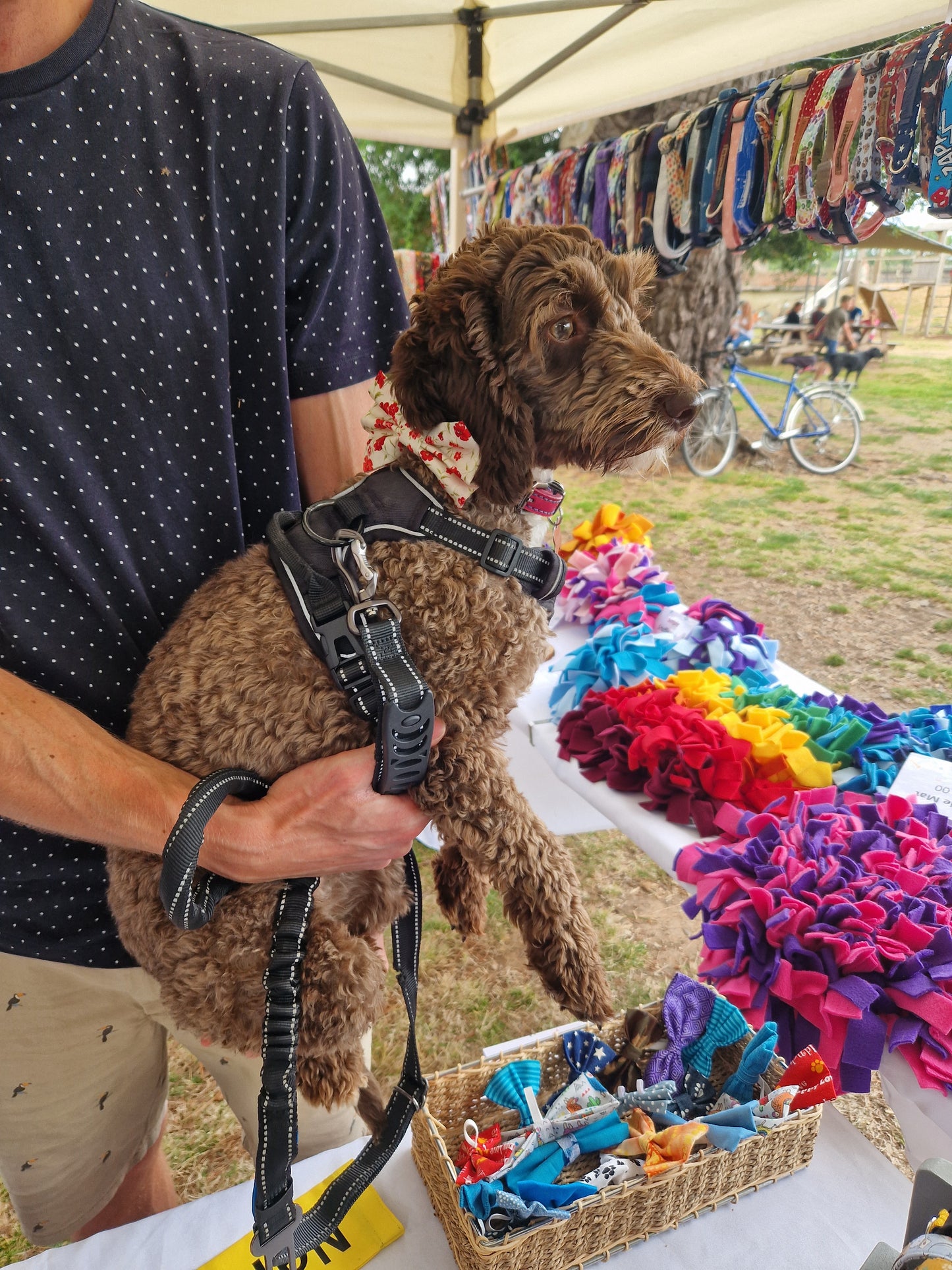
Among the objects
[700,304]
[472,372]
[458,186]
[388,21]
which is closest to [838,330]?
[472,372]

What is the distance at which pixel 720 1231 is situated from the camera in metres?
1.32

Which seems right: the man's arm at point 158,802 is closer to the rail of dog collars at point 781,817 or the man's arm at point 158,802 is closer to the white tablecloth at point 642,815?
the rail of dog collars at point 781,817

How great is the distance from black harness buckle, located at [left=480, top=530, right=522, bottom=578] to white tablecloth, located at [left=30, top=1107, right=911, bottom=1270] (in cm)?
115

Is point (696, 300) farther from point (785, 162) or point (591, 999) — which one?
point (591, 999)

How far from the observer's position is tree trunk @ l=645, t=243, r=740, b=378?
536 centimetres

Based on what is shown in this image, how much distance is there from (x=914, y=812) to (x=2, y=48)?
7.61 feet

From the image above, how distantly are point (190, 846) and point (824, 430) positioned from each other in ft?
8.63

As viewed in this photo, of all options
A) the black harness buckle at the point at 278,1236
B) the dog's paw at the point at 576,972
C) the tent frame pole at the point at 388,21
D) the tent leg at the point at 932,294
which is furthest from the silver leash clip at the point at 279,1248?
the tent frame pole at the point at 388,21

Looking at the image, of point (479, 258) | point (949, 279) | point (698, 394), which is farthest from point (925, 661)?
point (479, 258)

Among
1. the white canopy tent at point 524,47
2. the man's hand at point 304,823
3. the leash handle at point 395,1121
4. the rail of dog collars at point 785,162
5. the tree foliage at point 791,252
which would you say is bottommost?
the leash handle at point 395,1121

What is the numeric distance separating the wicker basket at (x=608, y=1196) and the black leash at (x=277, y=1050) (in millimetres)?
153

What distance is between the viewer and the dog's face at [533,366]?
132 centimetres

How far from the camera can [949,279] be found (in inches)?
77.2

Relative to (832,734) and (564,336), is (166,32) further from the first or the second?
(832,734)
